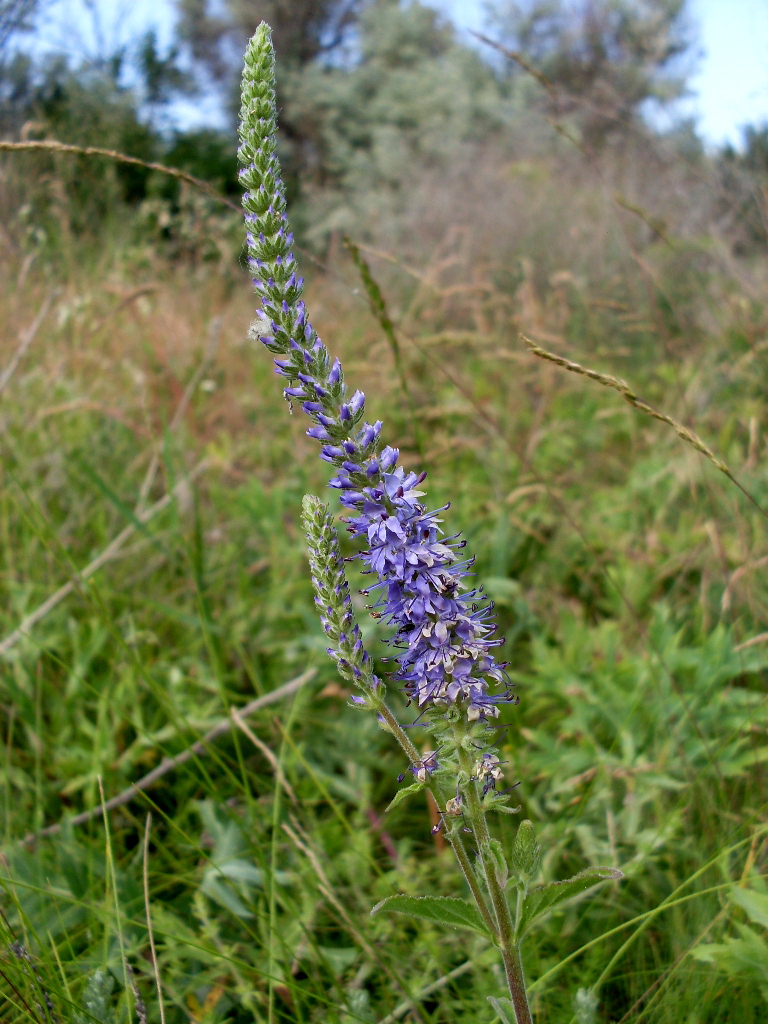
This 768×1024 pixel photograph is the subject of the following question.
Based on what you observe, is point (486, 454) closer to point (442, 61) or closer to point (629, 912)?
point (629, 912)

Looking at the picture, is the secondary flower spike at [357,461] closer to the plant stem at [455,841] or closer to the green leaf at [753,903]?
the plant stem at [455,841]

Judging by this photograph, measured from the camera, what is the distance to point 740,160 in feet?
26.3

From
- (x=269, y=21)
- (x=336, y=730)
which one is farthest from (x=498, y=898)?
(x=269, y=21)

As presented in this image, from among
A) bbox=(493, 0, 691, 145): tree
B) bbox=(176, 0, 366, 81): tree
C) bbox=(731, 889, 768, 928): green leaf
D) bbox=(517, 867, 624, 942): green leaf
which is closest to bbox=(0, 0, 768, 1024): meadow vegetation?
bbox=(731, 889, 768, 928): green leaf

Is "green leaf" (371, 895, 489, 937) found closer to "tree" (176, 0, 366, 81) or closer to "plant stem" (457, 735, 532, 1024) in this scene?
"plant stem" (457, 735, 532, 1024)

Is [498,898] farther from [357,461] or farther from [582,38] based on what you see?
[582,38]

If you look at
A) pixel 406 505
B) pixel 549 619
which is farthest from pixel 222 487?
pixel 406 505

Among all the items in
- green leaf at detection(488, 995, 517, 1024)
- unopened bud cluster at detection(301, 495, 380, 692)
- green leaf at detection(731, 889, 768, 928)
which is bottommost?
green leaf at detection(488, 995, 517, 1024)

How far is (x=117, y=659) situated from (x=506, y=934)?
191 centimetres

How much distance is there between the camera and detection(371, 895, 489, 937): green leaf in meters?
1.30

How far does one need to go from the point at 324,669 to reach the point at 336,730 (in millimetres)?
223

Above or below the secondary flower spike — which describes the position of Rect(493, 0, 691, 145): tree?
above

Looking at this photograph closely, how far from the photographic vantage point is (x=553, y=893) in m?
1.37

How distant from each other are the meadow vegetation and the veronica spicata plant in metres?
0.25
